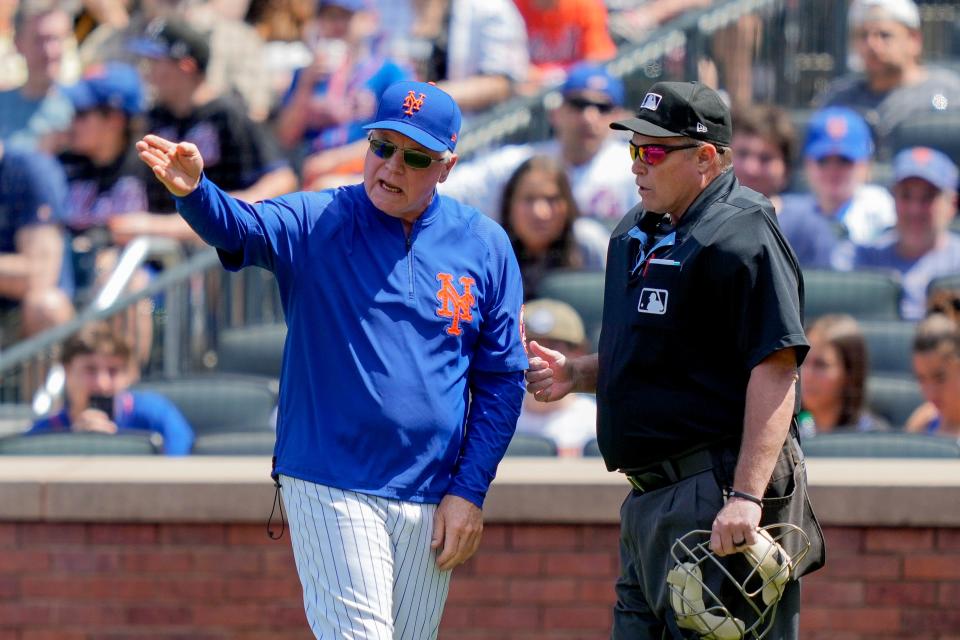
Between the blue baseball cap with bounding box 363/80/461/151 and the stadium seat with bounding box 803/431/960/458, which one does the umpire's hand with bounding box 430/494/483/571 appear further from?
the stadium seat with bounding box 803/431/960/458

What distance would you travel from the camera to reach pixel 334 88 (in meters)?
8.88

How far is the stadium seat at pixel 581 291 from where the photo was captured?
696cm

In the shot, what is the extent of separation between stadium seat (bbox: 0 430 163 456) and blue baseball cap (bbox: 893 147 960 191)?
3681 millimetres

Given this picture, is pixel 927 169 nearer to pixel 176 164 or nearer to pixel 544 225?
pixel 544 225

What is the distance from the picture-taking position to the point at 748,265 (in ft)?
11.5

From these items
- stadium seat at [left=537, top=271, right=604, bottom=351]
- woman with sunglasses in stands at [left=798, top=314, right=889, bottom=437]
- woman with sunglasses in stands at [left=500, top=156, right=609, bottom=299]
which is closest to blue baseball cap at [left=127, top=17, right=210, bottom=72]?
woman with sunglasses in stands at [left=500, top=156, right=609, bottom=299]

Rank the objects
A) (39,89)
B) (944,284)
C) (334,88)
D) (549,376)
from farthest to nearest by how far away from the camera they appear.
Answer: (39,89), (334,88), (944,284), (549,376)

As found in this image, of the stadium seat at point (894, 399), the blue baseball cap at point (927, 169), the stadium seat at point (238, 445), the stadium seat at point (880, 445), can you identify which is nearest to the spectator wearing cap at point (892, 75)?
the blue baseball cap at point (927, 169)

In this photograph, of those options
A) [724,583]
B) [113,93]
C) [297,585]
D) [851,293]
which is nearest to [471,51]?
[113,93]

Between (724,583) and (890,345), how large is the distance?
345 cm

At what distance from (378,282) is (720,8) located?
564cm

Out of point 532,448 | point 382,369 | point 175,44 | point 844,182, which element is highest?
point 175,44

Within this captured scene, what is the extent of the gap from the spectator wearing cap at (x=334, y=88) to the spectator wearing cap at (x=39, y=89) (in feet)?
4.46

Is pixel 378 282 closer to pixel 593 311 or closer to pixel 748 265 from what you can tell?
pixel 748 265
